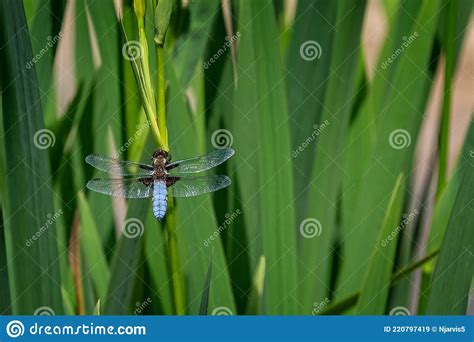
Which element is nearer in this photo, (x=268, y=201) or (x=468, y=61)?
(x=268, y=201)

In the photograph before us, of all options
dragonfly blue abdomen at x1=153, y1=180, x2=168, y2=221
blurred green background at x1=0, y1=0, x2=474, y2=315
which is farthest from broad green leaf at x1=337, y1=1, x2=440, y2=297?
dragonfly blue abdomen at x1=153, y1=180, x2=168, y2=221

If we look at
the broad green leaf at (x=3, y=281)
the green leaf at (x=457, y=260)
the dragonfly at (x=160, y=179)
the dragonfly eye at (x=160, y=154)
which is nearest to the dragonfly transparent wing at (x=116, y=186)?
the dragonfly at (x=160, y=179)

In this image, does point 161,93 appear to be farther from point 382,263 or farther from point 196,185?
point 382,263

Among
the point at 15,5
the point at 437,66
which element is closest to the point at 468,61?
the point at 437,66

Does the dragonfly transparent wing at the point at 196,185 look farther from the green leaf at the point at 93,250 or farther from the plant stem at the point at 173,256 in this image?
the green leaf at the point at 93,250

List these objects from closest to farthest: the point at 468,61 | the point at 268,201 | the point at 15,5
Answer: the point at 15,5 → the point at 268,201 → the point at 468,61

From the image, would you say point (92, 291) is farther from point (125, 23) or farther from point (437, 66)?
point (437, 66)
